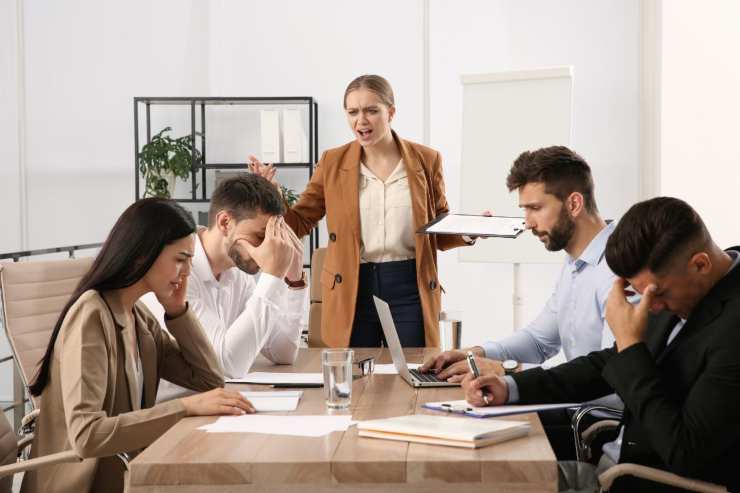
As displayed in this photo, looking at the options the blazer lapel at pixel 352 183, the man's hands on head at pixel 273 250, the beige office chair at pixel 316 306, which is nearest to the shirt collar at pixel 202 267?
the man's hands on head at pixel 273 250

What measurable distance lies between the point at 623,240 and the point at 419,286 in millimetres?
1658

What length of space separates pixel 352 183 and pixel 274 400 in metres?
1.57

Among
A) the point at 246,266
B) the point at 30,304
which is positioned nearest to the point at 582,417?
the point at 246,266

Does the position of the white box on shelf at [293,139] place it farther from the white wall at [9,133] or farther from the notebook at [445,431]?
the notebook at [445,431]

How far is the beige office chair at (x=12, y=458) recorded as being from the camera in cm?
189

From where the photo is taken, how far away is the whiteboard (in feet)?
17.3

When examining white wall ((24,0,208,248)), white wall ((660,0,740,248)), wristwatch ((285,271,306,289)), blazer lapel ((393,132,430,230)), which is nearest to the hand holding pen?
wristwatch ((285,271,306,289))

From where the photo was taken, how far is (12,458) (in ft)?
7.03

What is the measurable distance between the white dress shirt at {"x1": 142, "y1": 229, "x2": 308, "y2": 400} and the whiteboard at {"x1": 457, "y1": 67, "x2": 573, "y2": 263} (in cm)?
244

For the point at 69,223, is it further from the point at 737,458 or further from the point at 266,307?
the point at 737,458

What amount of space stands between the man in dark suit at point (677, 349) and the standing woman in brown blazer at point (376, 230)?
155cm

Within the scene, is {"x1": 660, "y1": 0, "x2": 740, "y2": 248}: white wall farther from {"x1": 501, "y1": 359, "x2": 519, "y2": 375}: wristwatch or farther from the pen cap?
{"x1": 501, "y1": 359, "x2": 519, "y2": 375}: wristwatch

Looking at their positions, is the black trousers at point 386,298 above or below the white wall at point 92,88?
below

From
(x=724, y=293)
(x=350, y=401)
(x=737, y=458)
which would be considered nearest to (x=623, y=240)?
(x=724, y=293)
